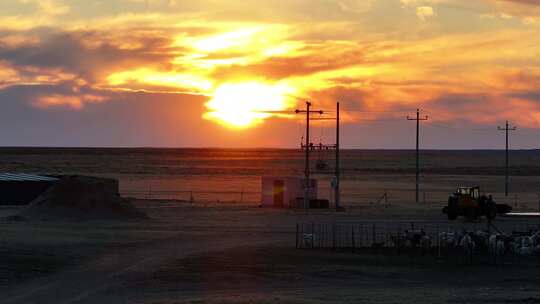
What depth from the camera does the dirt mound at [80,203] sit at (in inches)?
2151

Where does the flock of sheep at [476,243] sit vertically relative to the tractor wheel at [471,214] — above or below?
below

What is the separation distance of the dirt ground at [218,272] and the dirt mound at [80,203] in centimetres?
771

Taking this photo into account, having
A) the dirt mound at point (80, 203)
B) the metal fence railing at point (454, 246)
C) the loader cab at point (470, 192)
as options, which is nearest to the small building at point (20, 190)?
the dirt mound at point (80, 203)

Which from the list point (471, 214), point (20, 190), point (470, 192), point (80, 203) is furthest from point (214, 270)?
point (20, 190)

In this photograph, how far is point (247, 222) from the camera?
178 feet

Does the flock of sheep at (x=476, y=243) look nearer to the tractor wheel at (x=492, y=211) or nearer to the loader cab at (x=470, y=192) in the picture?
the tractor wheel at (x=492, y=211)

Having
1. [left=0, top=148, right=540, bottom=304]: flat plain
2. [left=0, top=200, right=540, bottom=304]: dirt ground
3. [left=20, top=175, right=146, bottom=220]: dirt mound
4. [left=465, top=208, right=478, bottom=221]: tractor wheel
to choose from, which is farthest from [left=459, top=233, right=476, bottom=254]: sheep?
Result: [left=20, top=175, right=146, bottom=220]: dirt mound

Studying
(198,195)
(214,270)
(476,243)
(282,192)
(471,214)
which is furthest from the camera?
(198,195)

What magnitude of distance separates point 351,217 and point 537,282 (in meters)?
30.2

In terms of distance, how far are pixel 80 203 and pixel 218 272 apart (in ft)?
85.8

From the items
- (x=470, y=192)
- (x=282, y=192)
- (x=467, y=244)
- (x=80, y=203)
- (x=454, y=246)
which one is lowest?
(x=454, y=246)

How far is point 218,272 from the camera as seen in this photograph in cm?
3139

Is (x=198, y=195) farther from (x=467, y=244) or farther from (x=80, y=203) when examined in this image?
(x=467, y=244)

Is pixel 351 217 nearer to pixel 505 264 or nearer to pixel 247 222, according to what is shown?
pixel 247 222
